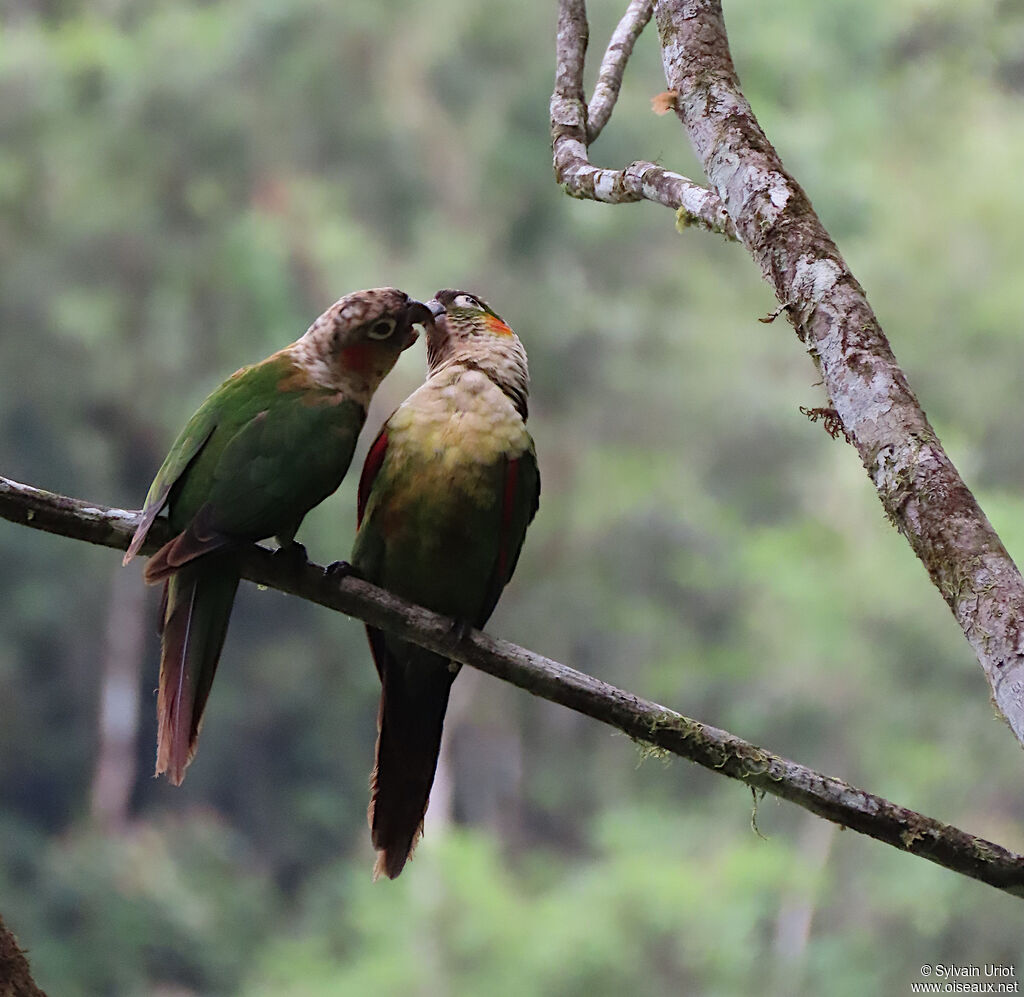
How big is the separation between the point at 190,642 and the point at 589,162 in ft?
3.75

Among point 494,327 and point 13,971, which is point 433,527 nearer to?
point 494,327

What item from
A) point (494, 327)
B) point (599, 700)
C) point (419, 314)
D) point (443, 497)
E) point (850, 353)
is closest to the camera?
point (850, 353)

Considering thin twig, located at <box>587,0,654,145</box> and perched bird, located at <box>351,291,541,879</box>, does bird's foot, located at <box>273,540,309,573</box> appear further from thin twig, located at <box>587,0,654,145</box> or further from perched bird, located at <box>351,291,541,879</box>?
thin twig, located at <box>587,0,654,145</box>

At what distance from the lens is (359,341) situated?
79.1 inches

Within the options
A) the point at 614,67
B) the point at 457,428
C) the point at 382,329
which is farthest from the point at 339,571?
the point at 614,67

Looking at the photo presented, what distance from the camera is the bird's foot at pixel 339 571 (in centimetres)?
181

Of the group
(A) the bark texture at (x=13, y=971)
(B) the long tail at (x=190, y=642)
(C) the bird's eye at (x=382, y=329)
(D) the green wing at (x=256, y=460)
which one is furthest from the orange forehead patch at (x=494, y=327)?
(A) the bark texture at (x=13, y=971)

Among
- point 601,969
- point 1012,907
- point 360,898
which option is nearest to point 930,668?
point 1012,907

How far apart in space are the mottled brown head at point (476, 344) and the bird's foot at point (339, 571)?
0.41m

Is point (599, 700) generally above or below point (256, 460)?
below

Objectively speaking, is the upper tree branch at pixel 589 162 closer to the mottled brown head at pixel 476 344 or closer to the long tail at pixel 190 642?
the mottled brown head at pixel 476 344

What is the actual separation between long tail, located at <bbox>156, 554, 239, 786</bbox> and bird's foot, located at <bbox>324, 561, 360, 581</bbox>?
140 mm

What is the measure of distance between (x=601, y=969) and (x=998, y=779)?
2.69 meters

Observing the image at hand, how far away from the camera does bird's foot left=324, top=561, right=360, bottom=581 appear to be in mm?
1809
